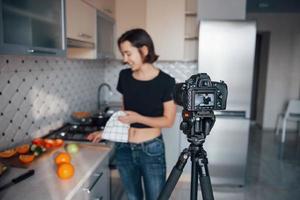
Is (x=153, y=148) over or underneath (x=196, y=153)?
underneath

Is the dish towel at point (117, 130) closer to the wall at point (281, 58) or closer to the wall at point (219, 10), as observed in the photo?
the wall at point (219, 10)

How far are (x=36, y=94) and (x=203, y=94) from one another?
1.14 metres

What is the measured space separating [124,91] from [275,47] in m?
4.52

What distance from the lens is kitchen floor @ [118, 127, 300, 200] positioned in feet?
7.91

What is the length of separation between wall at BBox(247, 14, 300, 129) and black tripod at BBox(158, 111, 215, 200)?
468 centimetres

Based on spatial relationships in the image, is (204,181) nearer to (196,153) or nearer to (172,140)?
(196,153)

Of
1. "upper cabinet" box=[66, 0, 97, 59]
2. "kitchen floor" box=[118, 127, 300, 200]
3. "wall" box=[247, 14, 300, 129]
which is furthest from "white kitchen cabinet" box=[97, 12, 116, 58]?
"wall" box=[247, 14, 300, 129]

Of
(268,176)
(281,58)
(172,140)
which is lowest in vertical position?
(268,176)

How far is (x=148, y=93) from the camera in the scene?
1.24 meters

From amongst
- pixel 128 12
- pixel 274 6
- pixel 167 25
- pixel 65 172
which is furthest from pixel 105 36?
pixel 274 6

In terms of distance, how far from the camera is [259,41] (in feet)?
18.2

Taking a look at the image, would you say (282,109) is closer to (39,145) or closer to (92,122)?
(92,122)

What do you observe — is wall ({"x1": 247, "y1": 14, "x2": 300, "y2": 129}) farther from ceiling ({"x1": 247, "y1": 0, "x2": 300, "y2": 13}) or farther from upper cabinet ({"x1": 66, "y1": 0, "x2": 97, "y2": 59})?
upper cabinet ({"x1": 66, "y1": 0, "x2": 97, "y2": 59})

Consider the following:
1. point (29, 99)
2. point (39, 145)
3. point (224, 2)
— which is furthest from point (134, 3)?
point (39, 145)
